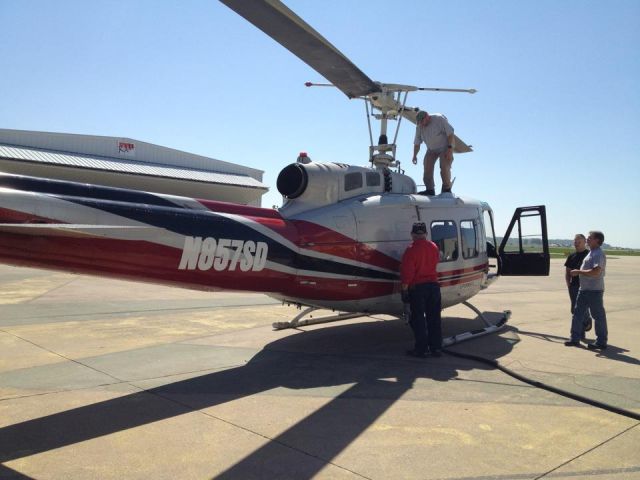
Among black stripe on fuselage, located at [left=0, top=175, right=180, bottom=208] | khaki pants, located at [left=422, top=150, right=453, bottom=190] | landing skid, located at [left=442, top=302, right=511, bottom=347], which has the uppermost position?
khaki pants, located at [left=422, top=150, right=453, bottom=190]

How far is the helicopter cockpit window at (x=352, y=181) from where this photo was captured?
26.0 feet

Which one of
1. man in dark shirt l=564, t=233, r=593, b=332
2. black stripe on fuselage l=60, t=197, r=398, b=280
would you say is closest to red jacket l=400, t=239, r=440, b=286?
black stripe on fuselage l=60, t=197, r=398, b=280

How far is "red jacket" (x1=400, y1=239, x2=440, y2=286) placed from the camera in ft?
23.8

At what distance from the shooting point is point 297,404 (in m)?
5.07

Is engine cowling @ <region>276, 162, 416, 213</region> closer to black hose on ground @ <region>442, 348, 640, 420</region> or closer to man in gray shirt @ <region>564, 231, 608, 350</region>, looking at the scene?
black hose on ground @ <region>442, 348, 640, 420</region>

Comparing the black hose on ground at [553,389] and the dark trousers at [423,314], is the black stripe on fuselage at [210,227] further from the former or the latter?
the black hose on ground at [553,389]

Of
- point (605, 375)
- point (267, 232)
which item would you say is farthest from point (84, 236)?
point (605, 375)

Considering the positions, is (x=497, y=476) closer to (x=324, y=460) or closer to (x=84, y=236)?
(x=324, y=460)

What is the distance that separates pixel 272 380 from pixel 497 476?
296 centimetres

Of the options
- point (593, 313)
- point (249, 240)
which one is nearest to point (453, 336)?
point (593, 313)

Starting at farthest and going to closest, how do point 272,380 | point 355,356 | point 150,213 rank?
point 355,356
point 272,380
point 150,213

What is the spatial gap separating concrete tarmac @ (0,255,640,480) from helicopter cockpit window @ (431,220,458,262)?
1.55m

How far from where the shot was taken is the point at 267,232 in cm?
651

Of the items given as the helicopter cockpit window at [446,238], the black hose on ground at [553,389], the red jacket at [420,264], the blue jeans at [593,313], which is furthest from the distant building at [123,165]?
the blue jeans at [593,313]
